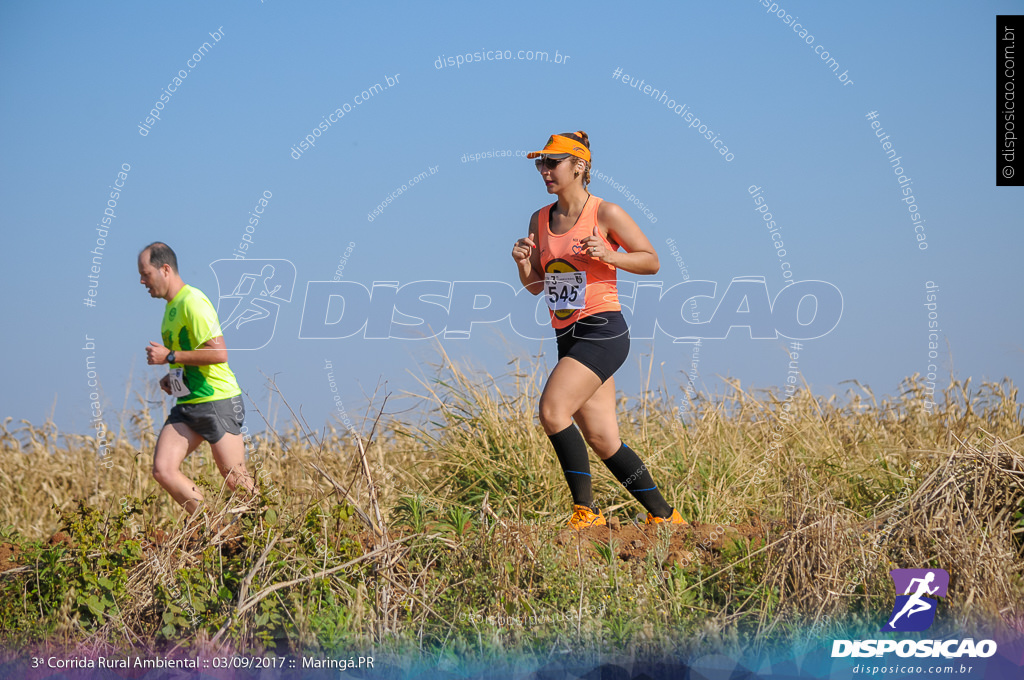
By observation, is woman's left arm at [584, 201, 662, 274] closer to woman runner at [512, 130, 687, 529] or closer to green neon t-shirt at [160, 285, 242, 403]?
Answer: woman runner at [512, 130, 687, 529]

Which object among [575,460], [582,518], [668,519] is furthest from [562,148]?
[668,519]

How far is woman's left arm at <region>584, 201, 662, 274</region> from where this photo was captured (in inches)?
196

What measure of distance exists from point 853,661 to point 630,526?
6.16 feet

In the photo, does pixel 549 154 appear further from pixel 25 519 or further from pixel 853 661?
pixel 25 519

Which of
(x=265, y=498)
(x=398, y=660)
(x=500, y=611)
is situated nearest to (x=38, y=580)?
(x=265, y=498)

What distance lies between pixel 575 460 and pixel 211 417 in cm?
213

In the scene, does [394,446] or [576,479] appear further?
[394,446]

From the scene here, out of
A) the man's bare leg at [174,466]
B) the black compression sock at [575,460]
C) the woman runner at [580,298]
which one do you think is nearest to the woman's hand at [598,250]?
the woman runner at [580,298]

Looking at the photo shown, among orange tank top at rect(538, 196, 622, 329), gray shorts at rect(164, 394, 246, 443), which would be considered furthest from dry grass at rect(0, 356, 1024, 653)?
orange tank top at rect(538, 196, 622, 329)

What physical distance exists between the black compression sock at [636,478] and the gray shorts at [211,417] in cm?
221

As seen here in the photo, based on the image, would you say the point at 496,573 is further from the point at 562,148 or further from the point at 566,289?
the point at 562,148

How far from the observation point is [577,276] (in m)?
5.04

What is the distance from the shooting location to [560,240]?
507 centimetres

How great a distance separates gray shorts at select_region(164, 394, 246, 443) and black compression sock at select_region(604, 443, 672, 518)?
7.25 ft
